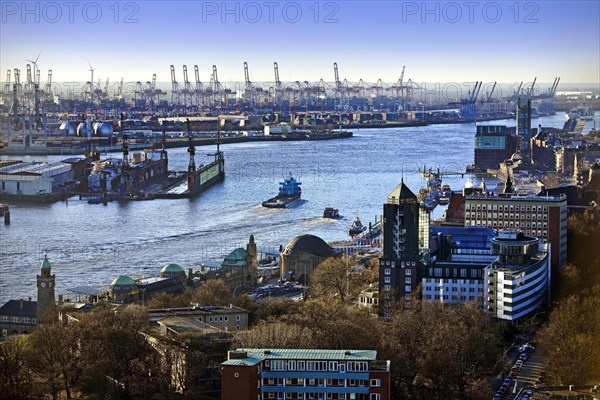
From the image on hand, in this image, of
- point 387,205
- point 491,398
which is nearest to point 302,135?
point 387,205

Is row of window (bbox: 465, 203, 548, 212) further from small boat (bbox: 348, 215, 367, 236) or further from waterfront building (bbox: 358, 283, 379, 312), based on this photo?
small boat (bbox: 348, 215, 367, 236)

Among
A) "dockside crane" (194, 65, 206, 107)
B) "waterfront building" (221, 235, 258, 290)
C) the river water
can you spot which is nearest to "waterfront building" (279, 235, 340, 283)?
"waterfront building" (221, 235, 258, 290)

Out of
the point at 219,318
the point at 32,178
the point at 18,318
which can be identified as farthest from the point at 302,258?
the point at 32,178

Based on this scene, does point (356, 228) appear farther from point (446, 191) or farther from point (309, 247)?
point (446, 191)

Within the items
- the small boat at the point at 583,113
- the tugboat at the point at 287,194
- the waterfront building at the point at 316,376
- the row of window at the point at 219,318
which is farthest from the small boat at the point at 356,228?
the small boat at the point at 583,113

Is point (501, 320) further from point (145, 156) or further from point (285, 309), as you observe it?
point (145, 156)

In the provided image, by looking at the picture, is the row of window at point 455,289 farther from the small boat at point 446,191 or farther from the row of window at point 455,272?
the small boat at point 446,191
